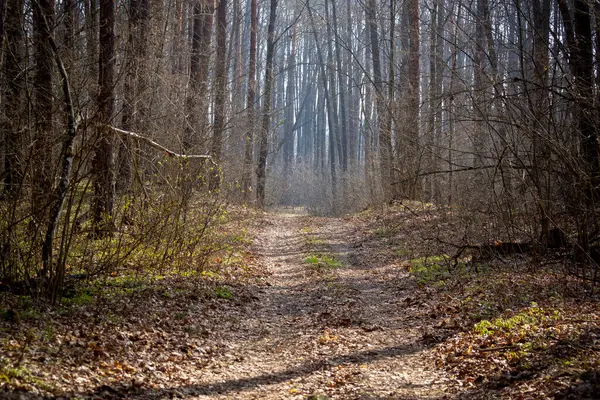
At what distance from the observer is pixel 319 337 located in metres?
6.94

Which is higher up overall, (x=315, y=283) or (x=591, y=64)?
(x=591, y=64)

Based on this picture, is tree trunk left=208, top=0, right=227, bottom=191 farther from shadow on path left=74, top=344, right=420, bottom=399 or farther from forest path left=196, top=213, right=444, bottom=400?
shadow on path left=74, top=344, right=420, bottom=399

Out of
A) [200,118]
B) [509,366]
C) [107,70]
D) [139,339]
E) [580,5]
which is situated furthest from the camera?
[200,118]

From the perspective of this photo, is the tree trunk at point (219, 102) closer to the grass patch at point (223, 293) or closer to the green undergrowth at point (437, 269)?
the grass patch at point (223, 293)

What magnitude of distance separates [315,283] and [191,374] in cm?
496

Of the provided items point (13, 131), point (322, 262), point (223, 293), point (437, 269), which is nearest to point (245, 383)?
point (223, 293)

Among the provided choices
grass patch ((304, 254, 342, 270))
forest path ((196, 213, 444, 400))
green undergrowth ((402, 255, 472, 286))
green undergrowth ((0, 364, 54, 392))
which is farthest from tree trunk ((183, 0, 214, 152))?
green undergrowth ((0, 364, 54, 392))

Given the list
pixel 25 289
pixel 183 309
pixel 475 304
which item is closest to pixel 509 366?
pixel 475 304

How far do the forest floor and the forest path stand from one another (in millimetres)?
24

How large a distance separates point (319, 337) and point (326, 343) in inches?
9.0

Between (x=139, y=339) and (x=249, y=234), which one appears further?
(x=249, y=234)

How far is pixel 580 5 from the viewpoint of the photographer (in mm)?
9359

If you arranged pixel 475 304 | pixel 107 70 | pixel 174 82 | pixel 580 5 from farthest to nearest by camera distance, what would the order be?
pixel 174 82 < pixel 107 70 < pixel 580 5 < pixel 475 304

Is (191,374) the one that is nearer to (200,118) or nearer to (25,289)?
(25,289)
